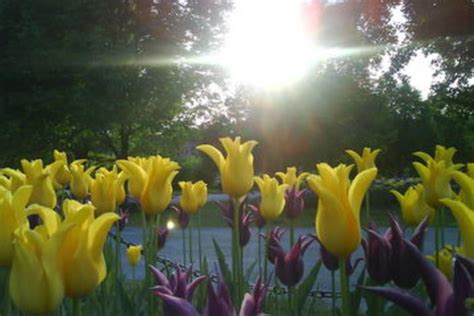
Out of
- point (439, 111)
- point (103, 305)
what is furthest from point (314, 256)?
point (439, 111)

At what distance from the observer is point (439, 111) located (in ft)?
107

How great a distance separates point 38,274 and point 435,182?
4.87 ft

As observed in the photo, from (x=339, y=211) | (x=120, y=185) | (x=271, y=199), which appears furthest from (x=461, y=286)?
(x=120, y=185)

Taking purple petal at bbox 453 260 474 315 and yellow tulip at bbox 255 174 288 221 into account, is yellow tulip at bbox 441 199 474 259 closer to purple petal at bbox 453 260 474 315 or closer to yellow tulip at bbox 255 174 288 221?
purple petal at bbox 453 260 474 315

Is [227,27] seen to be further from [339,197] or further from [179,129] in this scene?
[339,197]

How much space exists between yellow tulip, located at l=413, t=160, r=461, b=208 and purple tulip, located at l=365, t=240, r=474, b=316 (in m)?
1.41

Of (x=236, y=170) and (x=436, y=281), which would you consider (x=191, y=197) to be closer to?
(x=236, y=170)

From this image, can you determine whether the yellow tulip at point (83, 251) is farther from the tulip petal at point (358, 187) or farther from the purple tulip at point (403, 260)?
the purple tulip at point (403, 260)

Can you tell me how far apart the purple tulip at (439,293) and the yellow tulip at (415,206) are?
1.73m

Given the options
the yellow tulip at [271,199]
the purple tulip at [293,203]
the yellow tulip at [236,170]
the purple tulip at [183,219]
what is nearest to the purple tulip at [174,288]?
the yellow tulip at [236,170]

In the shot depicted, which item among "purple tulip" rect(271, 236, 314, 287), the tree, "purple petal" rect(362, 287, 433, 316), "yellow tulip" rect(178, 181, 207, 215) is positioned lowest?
"purple tulip" rect(271, 236, 314, 287)

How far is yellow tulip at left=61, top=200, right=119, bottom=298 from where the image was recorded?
1484mm

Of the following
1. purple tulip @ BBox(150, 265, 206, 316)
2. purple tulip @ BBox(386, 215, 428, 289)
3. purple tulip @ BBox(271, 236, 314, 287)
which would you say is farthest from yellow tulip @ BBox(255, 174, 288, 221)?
purple tulip @ BBox(150, 265, 206, 316)

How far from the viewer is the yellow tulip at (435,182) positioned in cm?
238
